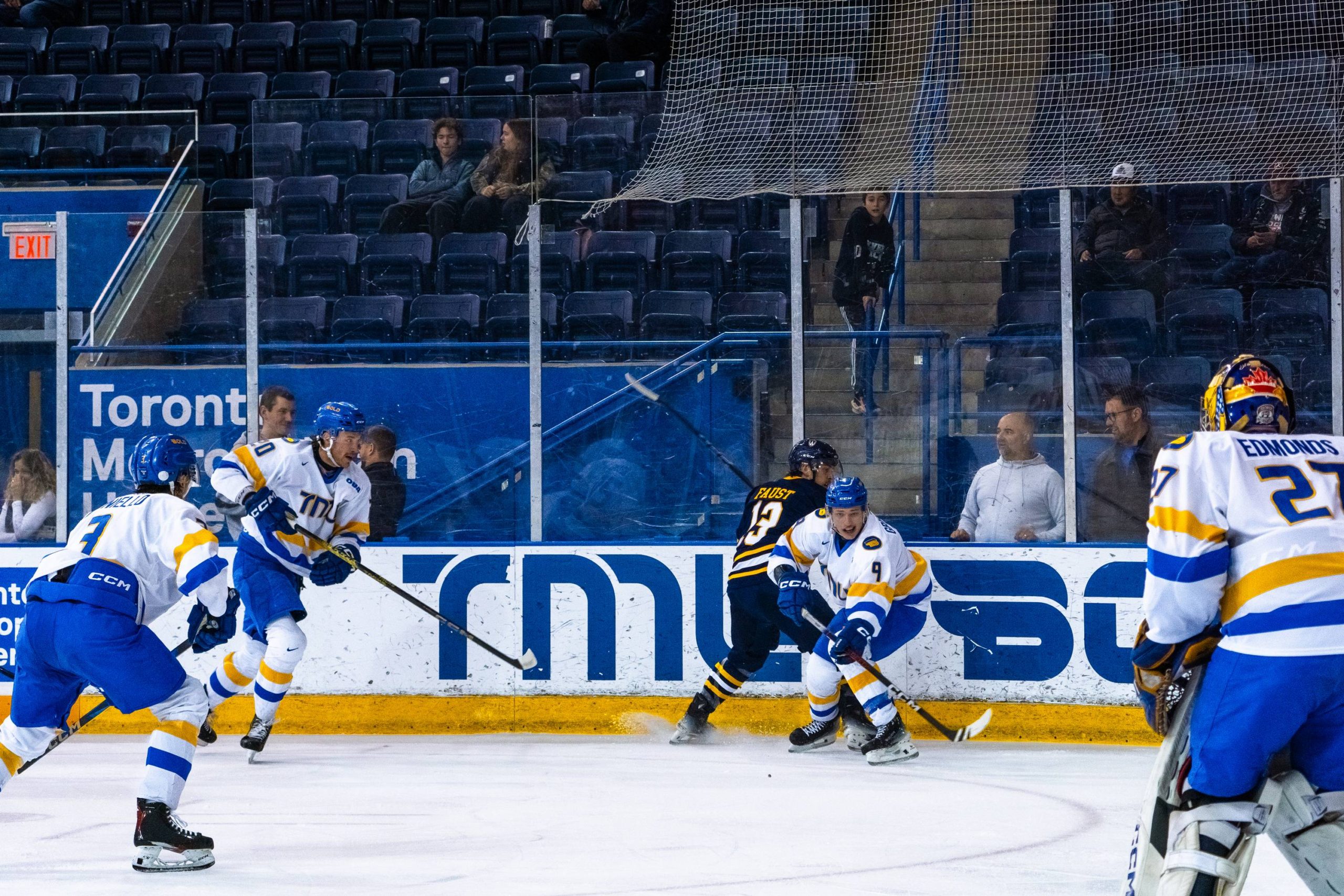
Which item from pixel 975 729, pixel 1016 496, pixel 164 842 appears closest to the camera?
pixel 164 842

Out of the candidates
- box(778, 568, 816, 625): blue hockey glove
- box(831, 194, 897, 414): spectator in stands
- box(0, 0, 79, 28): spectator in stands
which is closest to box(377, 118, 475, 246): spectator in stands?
box(831, 194, 897, 414): spectator in stands

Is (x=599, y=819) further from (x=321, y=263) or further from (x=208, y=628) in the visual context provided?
(x=321, y=263)

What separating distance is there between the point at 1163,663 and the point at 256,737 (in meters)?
4.06

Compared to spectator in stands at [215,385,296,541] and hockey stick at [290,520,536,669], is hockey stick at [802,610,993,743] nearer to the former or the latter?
hockey stick at [290,520,536,669]

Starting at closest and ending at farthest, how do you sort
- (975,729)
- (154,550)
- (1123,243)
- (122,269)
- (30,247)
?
(154,550) → (975,729) → (1123,243) → (122,269) → (30,247)

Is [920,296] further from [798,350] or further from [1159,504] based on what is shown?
[1159,504]

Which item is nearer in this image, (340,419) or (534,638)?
(340,419)

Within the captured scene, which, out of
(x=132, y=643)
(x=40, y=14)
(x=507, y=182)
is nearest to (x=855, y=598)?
(x=507, y=182)

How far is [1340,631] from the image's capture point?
2.68m

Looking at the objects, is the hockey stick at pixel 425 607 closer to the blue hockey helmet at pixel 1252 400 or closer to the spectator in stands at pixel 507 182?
the spectator in stands at pixel 507 182

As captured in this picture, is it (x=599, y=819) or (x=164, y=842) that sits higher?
(x=164, y=842)

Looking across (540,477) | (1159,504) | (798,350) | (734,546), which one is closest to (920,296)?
(798,350)

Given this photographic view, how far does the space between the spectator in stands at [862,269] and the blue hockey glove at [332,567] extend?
2.18 m

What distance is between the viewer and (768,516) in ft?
21.1
